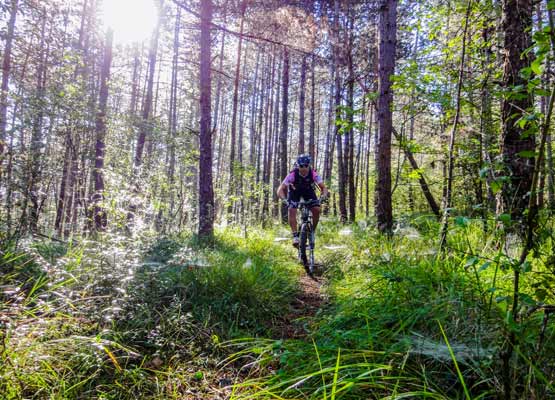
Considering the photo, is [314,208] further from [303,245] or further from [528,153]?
[528,153]

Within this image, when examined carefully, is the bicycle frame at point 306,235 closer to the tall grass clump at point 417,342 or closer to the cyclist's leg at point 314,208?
the cyclist's leg at point 314,208

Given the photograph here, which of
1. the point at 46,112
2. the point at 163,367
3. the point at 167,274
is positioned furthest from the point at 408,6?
the point at 163,367

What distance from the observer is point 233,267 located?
350cm

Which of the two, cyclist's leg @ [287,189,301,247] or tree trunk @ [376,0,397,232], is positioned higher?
tree trunk @ [376,0,397,232]

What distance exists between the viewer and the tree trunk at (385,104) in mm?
5418

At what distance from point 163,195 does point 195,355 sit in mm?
7157

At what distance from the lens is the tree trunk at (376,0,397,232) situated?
5.42 m

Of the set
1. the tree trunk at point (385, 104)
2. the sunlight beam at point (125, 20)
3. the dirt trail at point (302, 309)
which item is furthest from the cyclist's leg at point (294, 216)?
the sunlight beam at point (125, 20)

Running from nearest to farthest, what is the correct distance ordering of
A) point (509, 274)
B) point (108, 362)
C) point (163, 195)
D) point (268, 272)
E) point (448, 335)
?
point (448, 335)
point (108, 362)
point (509, 274)
point (268, 272)
point (163, 195)

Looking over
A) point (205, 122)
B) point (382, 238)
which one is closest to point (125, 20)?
point (205, 122)

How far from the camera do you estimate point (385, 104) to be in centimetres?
560

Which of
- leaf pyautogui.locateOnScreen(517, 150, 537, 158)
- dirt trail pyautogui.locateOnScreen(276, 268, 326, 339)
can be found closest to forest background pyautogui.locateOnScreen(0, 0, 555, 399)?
leaf pyautogui.locateOnScreen(517, 150, 537, 158)

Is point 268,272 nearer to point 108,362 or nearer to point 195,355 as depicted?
point 195,355

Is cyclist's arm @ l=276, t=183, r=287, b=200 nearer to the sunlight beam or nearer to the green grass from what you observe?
the green grass
